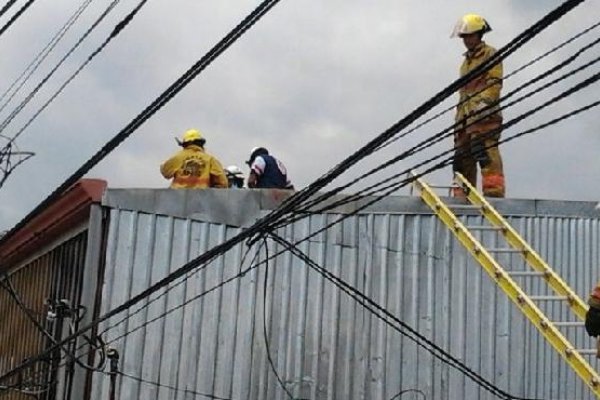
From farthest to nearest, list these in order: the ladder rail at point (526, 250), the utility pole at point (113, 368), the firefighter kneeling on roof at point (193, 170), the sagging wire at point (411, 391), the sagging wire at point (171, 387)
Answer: the firefighter kneeling on roof at point (193, 170), the sagging wire at point (411, 391), the sagging wire at point (171, 387), the utility pole at point (113, 368), the ladder rail at point (526, 250)

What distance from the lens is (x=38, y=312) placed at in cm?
1236

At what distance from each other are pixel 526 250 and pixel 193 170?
448 centimetres

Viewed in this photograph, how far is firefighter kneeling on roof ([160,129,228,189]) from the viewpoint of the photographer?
12.6m

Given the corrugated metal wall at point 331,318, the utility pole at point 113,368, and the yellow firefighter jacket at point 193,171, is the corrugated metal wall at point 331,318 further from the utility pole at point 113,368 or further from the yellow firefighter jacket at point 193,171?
the yellow firefighter jacket at point 193,171

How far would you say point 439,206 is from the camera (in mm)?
10852

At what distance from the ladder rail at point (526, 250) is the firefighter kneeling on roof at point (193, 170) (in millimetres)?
3051

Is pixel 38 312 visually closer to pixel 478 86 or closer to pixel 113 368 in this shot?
pixel 113 368

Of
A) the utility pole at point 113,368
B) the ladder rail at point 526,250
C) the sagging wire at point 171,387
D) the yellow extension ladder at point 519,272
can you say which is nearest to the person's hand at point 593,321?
the yellow extension ladder at point 519,272

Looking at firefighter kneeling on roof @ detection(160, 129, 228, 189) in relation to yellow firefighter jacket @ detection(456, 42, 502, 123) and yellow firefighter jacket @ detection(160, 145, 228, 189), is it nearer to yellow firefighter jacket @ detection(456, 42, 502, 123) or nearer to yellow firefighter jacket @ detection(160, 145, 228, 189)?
yellow firefighter jacket @ detection(160, 145, 228, 189)

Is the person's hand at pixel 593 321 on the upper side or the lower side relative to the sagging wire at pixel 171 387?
upper

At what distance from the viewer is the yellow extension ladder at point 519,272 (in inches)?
317

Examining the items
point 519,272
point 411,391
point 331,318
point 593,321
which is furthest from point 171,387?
point 593,321

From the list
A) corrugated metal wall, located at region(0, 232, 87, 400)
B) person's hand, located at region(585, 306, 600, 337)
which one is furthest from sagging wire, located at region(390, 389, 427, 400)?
person's hand, located at region(585, 306, 600, 337)

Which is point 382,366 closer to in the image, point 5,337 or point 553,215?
point 553,215
